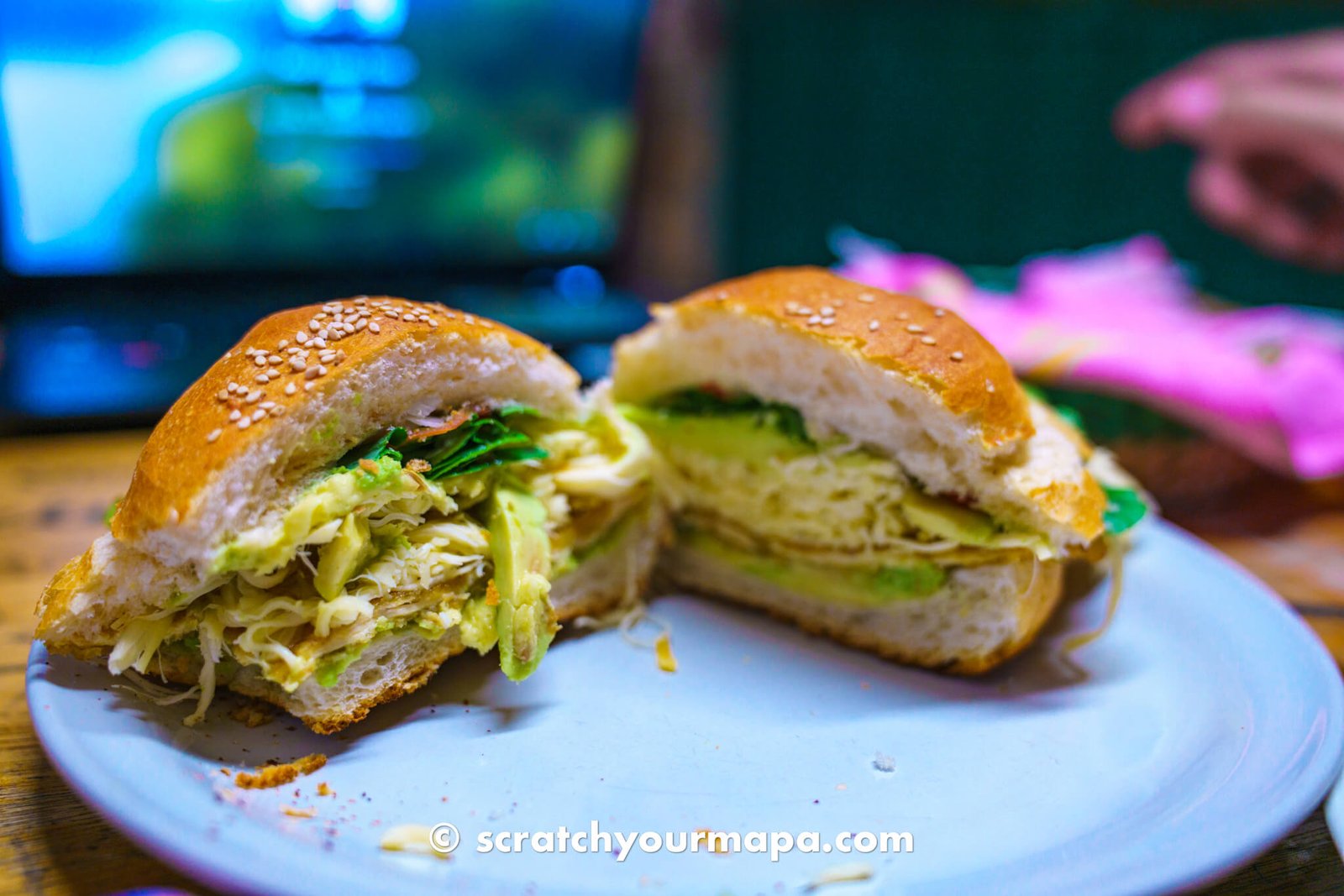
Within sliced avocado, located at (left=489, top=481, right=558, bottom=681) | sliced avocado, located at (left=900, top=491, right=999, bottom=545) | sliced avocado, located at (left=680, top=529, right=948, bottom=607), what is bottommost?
sliced avocado, located at (left=680, top=529, right=948, bottom=607)

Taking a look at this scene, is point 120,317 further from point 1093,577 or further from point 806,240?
point 1093,577

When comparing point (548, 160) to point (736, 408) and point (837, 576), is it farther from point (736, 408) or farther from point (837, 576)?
point (837, 576)

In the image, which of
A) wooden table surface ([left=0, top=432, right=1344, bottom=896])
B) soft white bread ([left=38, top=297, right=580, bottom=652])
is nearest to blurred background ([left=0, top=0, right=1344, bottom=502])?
wooden table surface ([left=0, top=432, right=1344, bottom=896])

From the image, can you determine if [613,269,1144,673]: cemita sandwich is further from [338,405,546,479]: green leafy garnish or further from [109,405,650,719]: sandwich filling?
[338,405,546,479]: green leafy garnish

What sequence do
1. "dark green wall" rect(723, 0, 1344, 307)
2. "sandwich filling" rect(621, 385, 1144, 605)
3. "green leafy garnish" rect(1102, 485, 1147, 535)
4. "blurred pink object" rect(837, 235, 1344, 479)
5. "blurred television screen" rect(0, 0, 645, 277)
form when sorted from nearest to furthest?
"sandwich filling" rect(621, 385, 1144, 605), "green leafy garnish" rect(1102, 485, 1147, 535), "blurred pink object" rect(837, 235, 1344, 479), "blurred television screen" rect(0, 0, 645, 277), "dark green wall" rect(723, 0, 1344, 307)

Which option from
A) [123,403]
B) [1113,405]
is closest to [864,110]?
[1113,405]

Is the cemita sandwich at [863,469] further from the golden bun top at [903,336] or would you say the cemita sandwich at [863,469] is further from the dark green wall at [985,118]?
the dark green wall at [985,118]

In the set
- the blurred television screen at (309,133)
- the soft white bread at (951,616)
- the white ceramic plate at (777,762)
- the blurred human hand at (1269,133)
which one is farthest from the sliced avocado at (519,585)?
the blurred human hand at (1269,133)

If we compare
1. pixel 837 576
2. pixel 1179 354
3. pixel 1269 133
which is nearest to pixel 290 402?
pixel 837 576
